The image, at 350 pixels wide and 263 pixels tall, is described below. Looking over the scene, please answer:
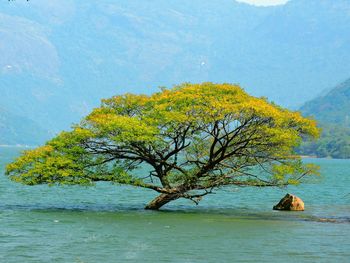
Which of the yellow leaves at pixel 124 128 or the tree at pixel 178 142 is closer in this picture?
the yellow leaves at pixel 124 128

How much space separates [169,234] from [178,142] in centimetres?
1205

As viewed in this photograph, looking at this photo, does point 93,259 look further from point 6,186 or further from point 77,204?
point 6,186

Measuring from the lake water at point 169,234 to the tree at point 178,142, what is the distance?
2752mm

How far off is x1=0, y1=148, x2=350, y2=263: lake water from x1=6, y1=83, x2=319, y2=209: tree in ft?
9.03

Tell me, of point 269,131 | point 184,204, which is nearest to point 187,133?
point 269,131

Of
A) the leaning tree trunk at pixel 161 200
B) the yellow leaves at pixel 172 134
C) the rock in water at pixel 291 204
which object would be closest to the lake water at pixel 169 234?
the leaning tree trunk at pixel 161 200

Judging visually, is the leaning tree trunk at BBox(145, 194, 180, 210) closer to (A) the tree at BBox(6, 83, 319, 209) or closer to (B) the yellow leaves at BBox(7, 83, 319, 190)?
(A) the tree at BBox(6, 83, 319, 209)

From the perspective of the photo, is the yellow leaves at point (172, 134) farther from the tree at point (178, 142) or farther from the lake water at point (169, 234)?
the lake water at point (169, 234)

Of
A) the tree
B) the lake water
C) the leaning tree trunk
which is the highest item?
the tree

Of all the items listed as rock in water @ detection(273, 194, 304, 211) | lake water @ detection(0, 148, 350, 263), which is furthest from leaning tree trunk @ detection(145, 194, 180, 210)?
rock in water @ detection(273, 194, 304, 211)

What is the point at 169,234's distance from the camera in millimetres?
38188

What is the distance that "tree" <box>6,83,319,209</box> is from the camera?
45719 mm

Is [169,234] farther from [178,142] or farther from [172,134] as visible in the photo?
[178,142]

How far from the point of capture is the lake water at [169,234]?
31656mm
